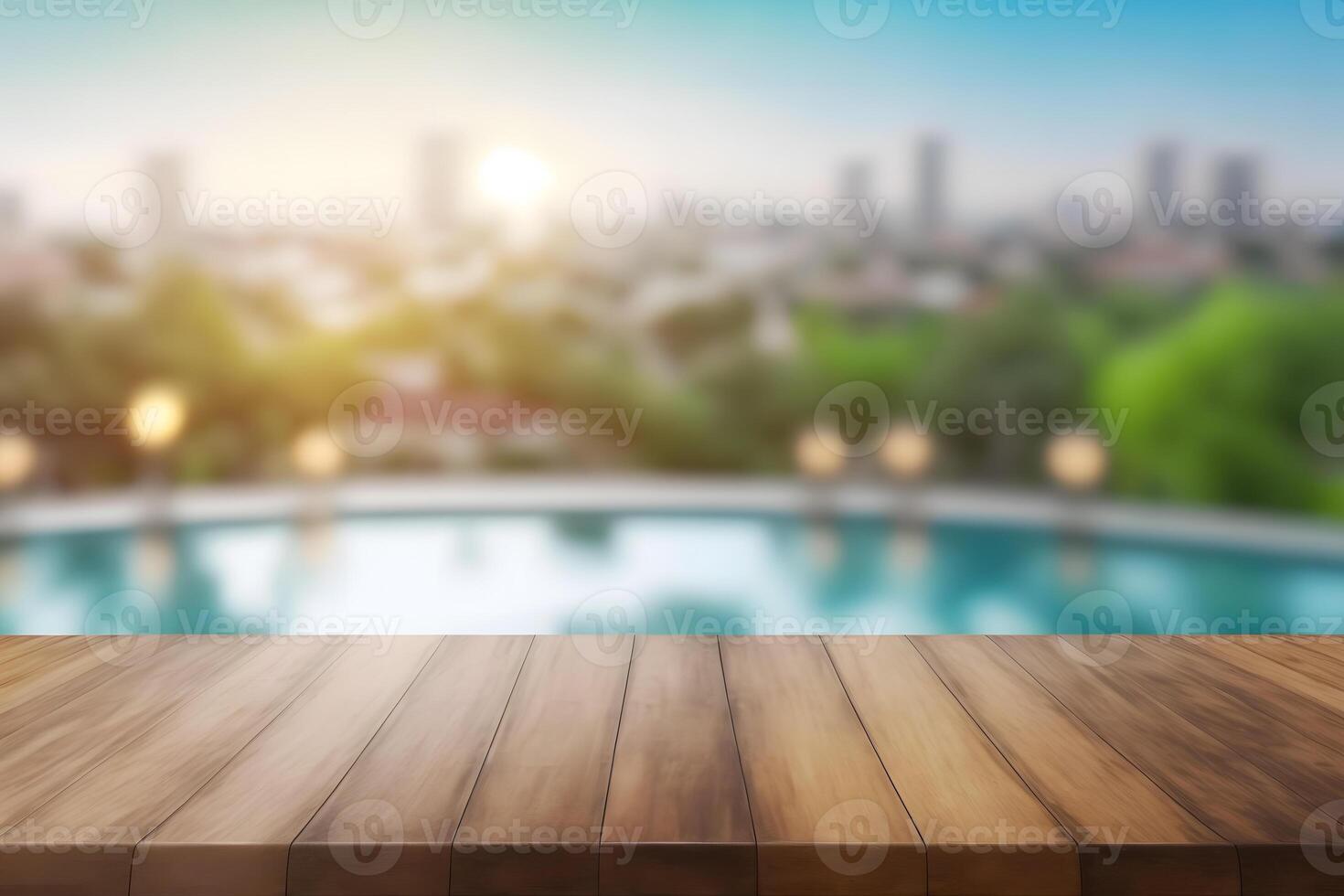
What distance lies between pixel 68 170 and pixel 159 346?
1.88 ft

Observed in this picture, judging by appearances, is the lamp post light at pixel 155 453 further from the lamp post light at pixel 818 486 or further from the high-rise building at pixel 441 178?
the lamp post light at pixel 818 486

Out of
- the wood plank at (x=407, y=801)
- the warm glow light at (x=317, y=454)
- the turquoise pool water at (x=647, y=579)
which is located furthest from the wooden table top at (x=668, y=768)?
the warm glow light at (x=317, y=454)

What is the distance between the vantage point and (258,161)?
9.39 feet

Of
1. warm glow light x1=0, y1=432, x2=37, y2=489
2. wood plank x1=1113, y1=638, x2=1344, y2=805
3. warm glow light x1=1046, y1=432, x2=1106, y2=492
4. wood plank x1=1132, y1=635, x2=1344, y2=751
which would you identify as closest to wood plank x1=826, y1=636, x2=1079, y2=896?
wood plank x1=1113, y1=638, x2=1344, y2=805

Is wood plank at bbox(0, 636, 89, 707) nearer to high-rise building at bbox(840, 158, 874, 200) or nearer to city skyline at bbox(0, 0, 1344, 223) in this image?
city skyline at bbox(0, 0, 1344, 223)

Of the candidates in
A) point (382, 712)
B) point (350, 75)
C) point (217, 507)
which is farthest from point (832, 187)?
point (217, 507)

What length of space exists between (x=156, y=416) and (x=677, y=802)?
2.26 m

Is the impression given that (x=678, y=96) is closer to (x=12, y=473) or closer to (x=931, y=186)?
(x=931, y=186)

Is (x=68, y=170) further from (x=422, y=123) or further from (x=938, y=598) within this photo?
(x=938, y=598)

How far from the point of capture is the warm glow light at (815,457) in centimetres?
294

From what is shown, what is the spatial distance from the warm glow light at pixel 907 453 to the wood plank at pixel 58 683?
2048 mm

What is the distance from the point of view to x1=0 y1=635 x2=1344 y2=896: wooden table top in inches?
52.0

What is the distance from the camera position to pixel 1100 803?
1438 millimetres

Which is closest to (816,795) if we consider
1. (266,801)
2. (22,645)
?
(266,801)
